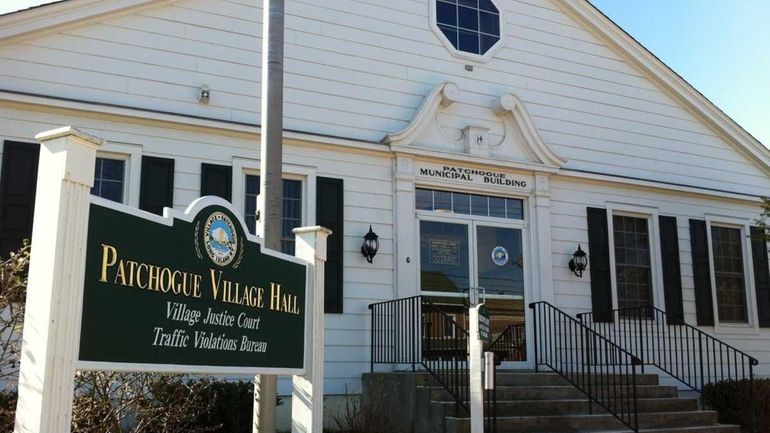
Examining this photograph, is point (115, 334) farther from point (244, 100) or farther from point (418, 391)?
point (244, 100)

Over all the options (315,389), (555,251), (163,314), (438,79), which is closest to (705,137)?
(555,251)

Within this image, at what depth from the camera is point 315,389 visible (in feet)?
18.4

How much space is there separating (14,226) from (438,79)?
19.1 feet

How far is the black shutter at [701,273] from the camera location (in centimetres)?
1252

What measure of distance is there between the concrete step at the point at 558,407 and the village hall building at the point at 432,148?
1239 mm

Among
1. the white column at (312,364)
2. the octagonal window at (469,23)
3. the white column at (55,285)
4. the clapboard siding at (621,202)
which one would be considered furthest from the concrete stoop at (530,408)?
the white column at (55,285)

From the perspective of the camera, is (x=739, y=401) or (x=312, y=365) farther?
(x=739, y=401)

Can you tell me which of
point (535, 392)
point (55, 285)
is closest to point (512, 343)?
point (535, 392)

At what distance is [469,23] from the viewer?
11805 millimetres

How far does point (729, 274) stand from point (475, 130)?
5.25 meters

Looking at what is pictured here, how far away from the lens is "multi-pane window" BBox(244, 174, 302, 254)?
9781mm

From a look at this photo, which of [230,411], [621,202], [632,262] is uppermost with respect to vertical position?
[621,202]

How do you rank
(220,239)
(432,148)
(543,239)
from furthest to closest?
(543,239)
(432,148)
(220,239)

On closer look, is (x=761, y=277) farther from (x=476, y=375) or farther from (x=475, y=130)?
(x=476, y=375)
